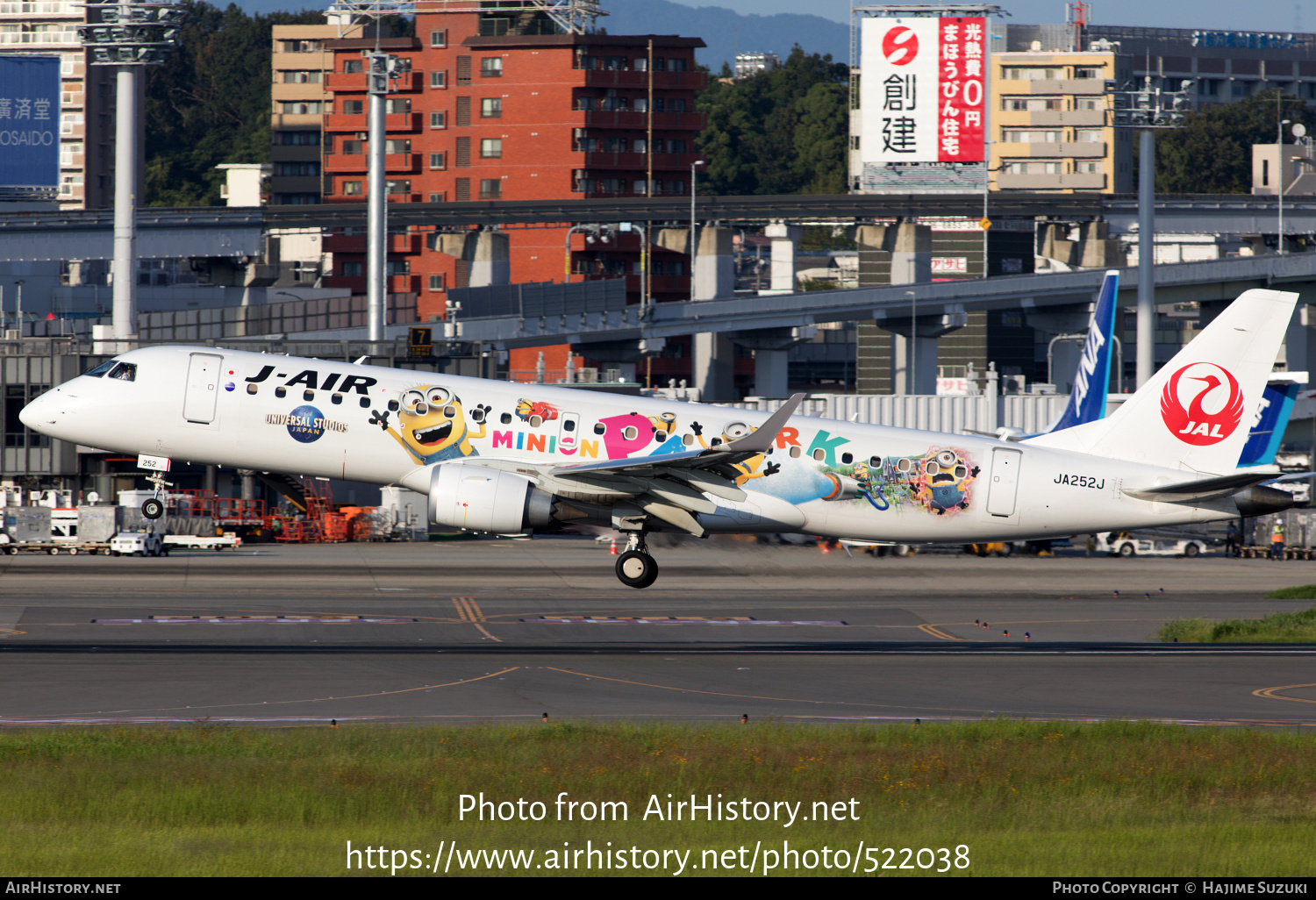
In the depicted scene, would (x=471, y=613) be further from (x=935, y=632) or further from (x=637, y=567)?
(x=935, y=632)

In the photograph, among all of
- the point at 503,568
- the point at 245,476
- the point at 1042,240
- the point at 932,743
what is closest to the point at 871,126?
Answer: the point at 1042,240

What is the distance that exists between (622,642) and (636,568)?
2487 mm

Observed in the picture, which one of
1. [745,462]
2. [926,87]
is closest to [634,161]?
[926,87]

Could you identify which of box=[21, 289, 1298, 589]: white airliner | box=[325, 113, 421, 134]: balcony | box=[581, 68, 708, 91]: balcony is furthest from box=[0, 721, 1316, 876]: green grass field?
box=[325, 113, 421, 134]: balcony

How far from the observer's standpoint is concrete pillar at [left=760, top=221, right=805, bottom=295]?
148 metres

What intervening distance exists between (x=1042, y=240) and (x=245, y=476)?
119m

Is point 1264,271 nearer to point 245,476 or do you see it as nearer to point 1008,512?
point 245,476

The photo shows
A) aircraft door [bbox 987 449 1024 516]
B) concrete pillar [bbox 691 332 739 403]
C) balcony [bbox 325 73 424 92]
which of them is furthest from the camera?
balcony [bbox 325 73 424 92]

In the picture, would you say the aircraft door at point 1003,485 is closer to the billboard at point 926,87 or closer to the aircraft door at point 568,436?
the aircraft door at point 568,436

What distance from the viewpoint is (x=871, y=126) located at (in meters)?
154

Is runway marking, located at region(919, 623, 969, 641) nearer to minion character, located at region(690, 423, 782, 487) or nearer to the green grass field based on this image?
minion character, located at region(690, 423, 782, 487)

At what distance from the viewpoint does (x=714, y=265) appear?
146m

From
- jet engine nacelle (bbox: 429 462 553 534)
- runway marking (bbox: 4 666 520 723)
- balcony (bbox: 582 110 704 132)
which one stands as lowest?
runway marking (bbox: 4 666 520 723)

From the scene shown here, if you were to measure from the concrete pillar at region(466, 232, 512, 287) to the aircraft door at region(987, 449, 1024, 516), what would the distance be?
102328 millimetres
